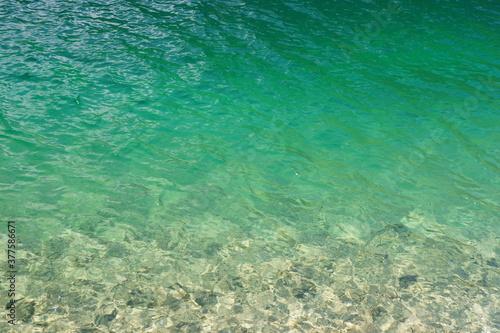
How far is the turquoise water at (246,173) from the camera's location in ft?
12.8

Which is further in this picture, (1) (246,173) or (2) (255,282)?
(1) (246,173)

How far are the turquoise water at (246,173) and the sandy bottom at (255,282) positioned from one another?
0.05ft

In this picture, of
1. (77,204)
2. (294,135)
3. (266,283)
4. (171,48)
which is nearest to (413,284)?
(266,283)

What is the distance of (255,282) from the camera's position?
4066 mm

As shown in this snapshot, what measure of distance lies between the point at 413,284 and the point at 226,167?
2547 millimetres

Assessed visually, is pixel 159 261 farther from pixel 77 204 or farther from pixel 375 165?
pixel 375 165

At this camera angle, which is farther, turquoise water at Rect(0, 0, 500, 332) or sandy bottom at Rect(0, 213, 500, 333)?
turquoise water at Rect(0, 0, 500, 332)

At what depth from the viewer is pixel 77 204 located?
493 cm

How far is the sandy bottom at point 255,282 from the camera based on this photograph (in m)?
3.70

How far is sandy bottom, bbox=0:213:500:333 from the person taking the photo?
12.1 feet

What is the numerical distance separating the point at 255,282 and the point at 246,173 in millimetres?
1796

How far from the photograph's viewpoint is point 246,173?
560cm

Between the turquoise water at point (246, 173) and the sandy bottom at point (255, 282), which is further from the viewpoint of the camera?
the turquoise water at point (246, 173)

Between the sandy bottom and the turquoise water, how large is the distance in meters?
0.02
